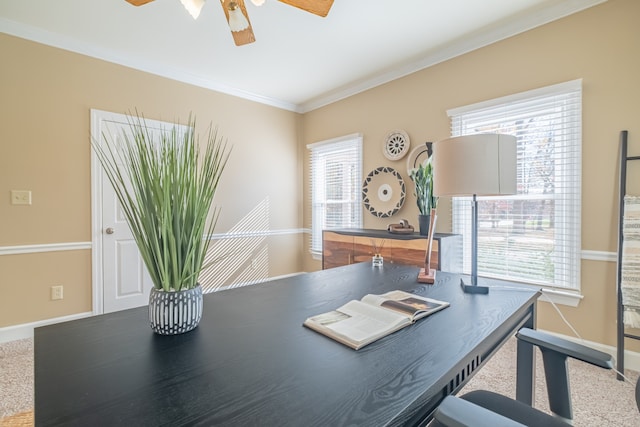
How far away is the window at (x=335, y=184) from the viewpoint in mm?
4047

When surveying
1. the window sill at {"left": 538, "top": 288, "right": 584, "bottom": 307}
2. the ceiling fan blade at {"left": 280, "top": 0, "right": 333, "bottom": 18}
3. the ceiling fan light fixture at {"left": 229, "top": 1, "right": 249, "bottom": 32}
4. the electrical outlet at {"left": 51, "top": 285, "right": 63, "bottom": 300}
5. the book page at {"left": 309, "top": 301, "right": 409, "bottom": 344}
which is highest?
the ceiling fan blade at {"left": 280, "top": 0, "right": 333, "bottom": 18}

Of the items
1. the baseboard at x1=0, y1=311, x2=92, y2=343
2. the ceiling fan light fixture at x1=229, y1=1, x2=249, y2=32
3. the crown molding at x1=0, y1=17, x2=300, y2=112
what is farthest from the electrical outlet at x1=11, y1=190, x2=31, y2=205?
the ceiling fan light fixture at x1=229, y1=1, x2=249, y2=32

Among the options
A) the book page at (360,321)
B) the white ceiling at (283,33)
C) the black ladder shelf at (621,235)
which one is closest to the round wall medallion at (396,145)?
the white ceiling at (283,33)

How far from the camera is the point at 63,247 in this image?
2.88 metres

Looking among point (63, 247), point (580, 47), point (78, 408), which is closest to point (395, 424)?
point (78, 408)

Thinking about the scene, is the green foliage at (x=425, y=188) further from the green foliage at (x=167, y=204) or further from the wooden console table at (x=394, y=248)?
the green foliage at (x=167, y=204)

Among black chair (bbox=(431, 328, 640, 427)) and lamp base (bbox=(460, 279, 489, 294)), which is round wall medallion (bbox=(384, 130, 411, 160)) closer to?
lamp base (bbox=(460, 279, 489, 294))

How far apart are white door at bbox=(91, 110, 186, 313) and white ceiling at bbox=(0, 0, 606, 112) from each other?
2.37ft

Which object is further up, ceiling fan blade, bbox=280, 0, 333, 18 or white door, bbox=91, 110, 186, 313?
ceiling fan blade, bbox=280, 0, 333, 18

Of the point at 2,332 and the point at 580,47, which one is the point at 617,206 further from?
the point at 2,332

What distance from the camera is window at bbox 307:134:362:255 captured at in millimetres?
4047

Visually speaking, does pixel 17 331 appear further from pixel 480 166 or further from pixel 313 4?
pixel 480 166

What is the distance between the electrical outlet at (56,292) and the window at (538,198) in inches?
154

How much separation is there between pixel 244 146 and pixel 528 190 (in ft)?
10.7
